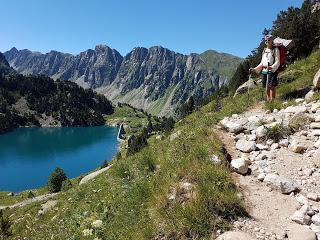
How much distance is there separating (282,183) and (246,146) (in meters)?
Result: 2.74

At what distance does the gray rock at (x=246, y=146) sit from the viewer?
11.9m

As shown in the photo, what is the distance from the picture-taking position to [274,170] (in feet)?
34.0

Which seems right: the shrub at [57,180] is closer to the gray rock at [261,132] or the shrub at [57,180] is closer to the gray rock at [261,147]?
the gray rock at [261,132]

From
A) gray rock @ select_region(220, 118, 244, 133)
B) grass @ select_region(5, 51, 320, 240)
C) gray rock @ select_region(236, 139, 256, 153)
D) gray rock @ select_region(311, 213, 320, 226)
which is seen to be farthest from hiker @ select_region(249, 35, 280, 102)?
gray rock @ select_region(311, 213, 320, 226)

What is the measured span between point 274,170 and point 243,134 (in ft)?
10.3

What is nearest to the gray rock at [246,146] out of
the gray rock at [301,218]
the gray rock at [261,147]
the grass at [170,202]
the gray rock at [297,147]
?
the gray rock at [261,147]

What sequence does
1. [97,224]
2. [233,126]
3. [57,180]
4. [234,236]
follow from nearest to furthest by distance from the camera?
1. [234,236]
2. [97,224]
3. [233,126]
4. [57,180]

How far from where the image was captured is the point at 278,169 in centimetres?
1040

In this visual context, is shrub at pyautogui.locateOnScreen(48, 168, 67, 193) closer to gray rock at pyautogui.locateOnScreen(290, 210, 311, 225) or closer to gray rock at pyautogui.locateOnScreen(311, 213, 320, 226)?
gray rock at pyautogui.locateOnScreen(290, 210, 311, 225)

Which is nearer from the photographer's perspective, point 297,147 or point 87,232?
point 87,232

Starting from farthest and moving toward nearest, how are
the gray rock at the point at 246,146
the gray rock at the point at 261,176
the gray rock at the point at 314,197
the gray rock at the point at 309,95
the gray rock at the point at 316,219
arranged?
the gray rock at the point at 309,95
the gray rock at the point at 246,146
the gray rock at the point at 261,176
the gray rock at the point at 314,197
the gray rock at the point at 316,219

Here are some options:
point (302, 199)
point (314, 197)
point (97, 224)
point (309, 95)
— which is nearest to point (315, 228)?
point (302, 199)

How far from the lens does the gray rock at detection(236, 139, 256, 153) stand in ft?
38.9

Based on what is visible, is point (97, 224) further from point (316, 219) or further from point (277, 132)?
point (277, 132)
